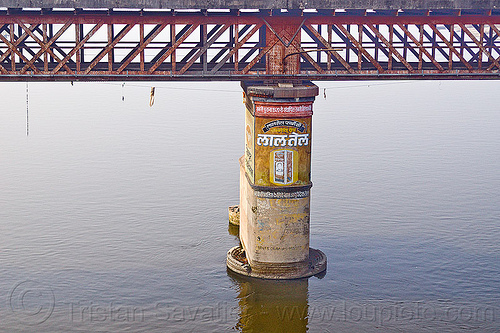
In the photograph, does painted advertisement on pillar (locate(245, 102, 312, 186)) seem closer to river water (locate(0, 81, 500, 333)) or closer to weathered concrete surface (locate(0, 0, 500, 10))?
weathered concrete surface (locate(0, 0, 500, 10))

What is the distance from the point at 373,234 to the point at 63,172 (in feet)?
83.1

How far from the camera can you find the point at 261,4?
29.7m

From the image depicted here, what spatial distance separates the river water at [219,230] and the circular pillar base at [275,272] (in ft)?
1.30

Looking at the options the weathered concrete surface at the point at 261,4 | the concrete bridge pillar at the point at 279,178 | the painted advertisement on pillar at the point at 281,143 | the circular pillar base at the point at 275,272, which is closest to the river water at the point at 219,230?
the circular pillar base at the point at 275,272

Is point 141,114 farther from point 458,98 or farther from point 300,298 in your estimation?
point 300,298

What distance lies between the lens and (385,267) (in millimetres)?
33781

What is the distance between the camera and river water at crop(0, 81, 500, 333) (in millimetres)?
29531

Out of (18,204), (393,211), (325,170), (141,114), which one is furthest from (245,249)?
(141,114)

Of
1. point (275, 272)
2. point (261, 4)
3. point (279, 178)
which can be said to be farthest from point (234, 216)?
point (261, 4)

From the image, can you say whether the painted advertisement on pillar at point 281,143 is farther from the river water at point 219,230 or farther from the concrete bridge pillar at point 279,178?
the river water at point 219,230

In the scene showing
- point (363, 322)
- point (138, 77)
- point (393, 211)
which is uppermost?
point (138, 77)

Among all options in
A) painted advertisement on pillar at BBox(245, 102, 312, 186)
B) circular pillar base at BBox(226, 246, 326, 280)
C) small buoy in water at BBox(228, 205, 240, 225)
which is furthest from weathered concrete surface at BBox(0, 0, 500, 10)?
small buoy in water at BBox(228, 205, 240, 225)

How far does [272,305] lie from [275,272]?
156cm

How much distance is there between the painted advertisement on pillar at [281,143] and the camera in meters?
29.8
